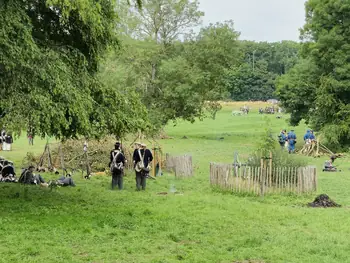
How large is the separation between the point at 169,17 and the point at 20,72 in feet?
126

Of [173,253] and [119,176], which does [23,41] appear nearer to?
[173,253]

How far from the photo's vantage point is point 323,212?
14.5 meters

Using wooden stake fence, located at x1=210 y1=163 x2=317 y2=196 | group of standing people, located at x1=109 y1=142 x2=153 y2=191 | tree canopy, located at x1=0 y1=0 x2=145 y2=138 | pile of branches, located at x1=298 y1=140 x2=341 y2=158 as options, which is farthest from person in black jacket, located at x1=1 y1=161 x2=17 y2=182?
pile of branches, located at x1=298 y1=140 x2=341 y2=158

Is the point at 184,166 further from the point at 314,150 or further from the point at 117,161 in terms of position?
the point at 314,150

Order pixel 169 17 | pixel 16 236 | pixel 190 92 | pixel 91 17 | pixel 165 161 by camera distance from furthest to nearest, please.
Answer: pixel 169 17 < pixel 190 92 < pixel 165 161 < pixel 91 17 < pixel 16 236

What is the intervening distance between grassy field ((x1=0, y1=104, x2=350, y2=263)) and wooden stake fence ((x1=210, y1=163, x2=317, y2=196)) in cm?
38

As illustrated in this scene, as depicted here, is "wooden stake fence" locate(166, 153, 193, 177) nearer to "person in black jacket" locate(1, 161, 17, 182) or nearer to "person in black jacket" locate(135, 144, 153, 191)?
"person in black jacket" locate(135, 144, 153, 191)

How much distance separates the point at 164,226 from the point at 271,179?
6.58 meters

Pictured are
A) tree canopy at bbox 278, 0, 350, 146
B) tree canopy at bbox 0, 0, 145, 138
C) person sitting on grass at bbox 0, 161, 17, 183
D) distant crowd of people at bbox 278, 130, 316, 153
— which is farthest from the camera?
tree canopy at bbox 278, 0, 350, 146

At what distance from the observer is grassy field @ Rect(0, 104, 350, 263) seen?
9750 millimetres

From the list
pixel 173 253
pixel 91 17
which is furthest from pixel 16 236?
pixel 91 17

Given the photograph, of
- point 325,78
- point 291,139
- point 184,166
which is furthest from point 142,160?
point 325,78

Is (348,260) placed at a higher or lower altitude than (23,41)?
lower

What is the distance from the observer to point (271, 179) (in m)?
17.7
